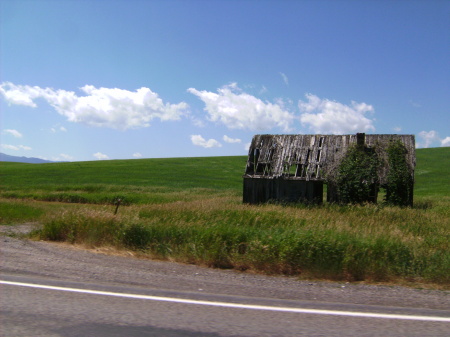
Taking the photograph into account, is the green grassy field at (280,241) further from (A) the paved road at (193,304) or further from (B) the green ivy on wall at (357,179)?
(B) the green ivy on wall at (357,179)

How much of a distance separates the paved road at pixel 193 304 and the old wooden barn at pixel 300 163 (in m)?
17.3

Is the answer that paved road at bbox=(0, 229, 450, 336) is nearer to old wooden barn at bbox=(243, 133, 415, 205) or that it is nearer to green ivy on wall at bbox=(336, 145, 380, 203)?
green ivy on wall at bbox=(336, 145, 380, 203)

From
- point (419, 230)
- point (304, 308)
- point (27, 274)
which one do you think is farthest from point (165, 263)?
point (419, 230)

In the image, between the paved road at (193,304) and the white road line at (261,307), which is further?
the white road line at (261,307)

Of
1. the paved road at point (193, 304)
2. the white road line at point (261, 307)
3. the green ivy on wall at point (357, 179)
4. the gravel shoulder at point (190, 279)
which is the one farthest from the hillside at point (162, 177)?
the white road line at point (261, 307)

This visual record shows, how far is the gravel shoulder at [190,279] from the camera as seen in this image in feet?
20.3

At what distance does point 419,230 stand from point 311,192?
12.1m

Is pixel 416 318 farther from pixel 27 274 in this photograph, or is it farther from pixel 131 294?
pixel 27 274

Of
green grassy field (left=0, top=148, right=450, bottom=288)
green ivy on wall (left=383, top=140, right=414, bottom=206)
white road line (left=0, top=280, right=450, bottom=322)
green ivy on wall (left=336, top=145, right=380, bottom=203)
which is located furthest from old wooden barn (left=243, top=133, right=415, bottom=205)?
white road line (left=0, top=280, right=450, bottom=322)

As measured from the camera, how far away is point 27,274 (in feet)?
23.5

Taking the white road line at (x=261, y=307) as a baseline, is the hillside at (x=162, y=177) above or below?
above

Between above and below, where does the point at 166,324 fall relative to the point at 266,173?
below

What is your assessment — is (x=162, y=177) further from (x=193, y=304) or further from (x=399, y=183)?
(x=193, y=304)

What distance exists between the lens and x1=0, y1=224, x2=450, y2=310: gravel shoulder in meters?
6.19
